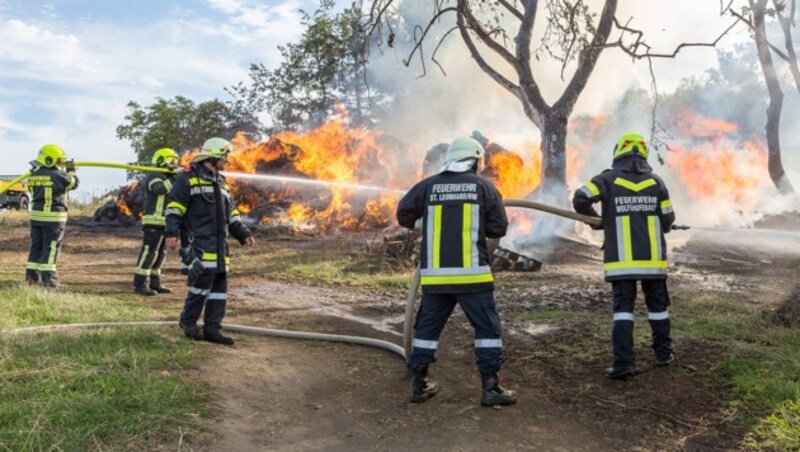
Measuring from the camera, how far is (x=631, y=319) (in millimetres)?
5184

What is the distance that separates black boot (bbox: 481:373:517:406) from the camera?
4629mm

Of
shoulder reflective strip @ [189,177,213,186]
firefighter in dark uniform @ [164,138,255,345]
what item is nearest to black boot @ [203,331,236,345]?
firefighter in dark uniform @ [164,138,255,345]

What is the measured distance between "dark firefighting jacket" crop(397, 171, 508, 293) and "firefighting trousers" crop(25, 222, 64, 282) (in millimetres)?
6463

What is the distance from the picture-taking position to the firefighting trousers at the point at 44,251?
884cm

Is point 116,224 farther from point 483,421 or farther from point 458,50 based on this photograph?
point 483,421

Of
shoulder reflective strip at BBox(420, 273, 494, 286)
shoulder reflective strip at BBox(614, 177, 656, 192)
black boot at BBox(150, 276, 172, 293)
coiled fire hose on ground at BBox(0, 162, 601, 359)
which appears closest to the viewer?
shoulder reflective strip at BBox(420, 273, 494, 286)

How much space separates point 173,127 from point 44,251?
2027 centimetres

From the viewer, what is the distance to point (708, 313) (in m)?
7.32

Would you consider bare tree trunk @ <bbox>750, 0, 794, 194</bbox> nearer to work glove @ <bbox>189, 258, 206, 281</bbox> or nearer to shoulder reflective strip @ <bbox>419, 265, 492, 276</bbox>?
shoulder reflective strip @ <bbox>419, 265, 492, 276</bbox>

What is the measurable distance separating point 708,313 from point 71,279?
371 inches

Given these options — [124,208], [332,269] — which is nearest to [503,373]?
[332,269]

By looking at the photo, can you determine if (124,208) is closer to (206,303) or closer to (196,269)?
(206,303)

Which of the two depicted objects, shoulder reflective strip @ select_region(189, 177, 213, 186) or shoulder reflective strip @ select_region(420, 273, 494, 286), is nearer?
shoulder reflective strip @ select_region(420, 273, 494, 286)

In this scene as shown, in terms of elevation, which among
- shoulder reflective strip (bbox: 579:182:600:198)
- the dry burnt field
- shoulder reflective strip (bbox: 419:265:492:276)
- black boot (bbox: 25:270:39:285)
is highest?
shoulder reflective strip (bbox: 579:182:600:198)
